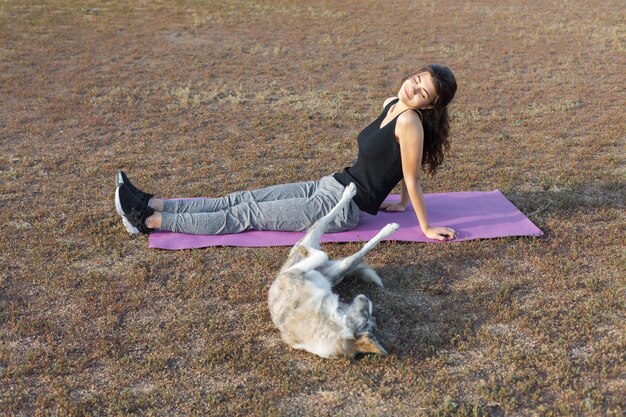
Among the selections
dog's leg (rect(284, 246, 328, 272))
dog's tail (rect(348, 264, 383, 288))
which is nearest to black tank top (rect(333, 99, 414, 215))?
dog's tail (rect(348, 264, 383, 288))

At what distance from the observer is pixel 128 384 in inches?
148

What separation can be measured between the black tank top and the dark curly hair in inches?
9.9

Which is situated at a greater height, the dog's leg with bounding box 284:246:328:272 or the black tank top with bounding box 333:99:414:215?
the black tank top with bounding box 333:99:414:215

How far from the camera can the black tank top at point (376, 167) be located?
16.9ft

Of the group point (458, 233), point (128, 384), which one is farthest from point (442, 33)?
point (128, 384)

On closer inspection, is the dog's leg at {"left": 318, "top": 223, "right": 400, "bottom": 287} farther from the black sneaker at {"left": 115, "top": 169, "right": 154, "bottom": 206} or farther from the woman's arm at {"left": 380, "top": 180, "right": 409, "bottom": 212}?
the black sneaker at {"left": 115, "top": 169, "right": 154, "bottom": 206}

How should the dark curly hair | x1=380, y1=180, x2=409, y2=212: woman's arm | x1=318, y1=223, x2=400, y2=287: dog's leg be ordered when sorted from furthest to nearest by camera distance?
x1=380, y1=180, x2=409, y2=212: woman's arm → the dark curly hair → x1=318, y1=223, x2=400, y2=287: dog's leg

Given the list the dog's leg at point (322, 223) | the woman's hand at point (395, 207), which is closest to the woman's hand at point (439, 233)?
the woman's hand at point (395, 207)

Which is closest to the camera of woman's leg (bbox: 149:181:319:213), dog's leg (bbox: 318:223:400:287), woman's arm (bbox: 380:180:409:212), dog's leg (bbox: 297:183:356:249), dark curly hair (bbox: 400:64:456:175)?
dog's leg (bbox: 318:223:400:287)

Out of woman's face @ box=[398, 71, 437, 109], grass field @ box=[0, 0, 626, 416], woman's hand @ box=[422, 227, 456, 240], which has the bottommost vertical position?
grass field @ box=[0, 0, 626, 416]

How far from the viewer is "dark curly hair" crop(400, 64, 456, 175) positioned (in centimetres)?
485

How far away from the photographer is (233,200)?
5570mm

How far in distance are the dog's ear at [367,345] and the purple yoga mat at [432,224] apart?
161cm

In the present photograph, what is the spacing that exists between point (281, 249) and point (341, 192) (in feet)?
2.29
